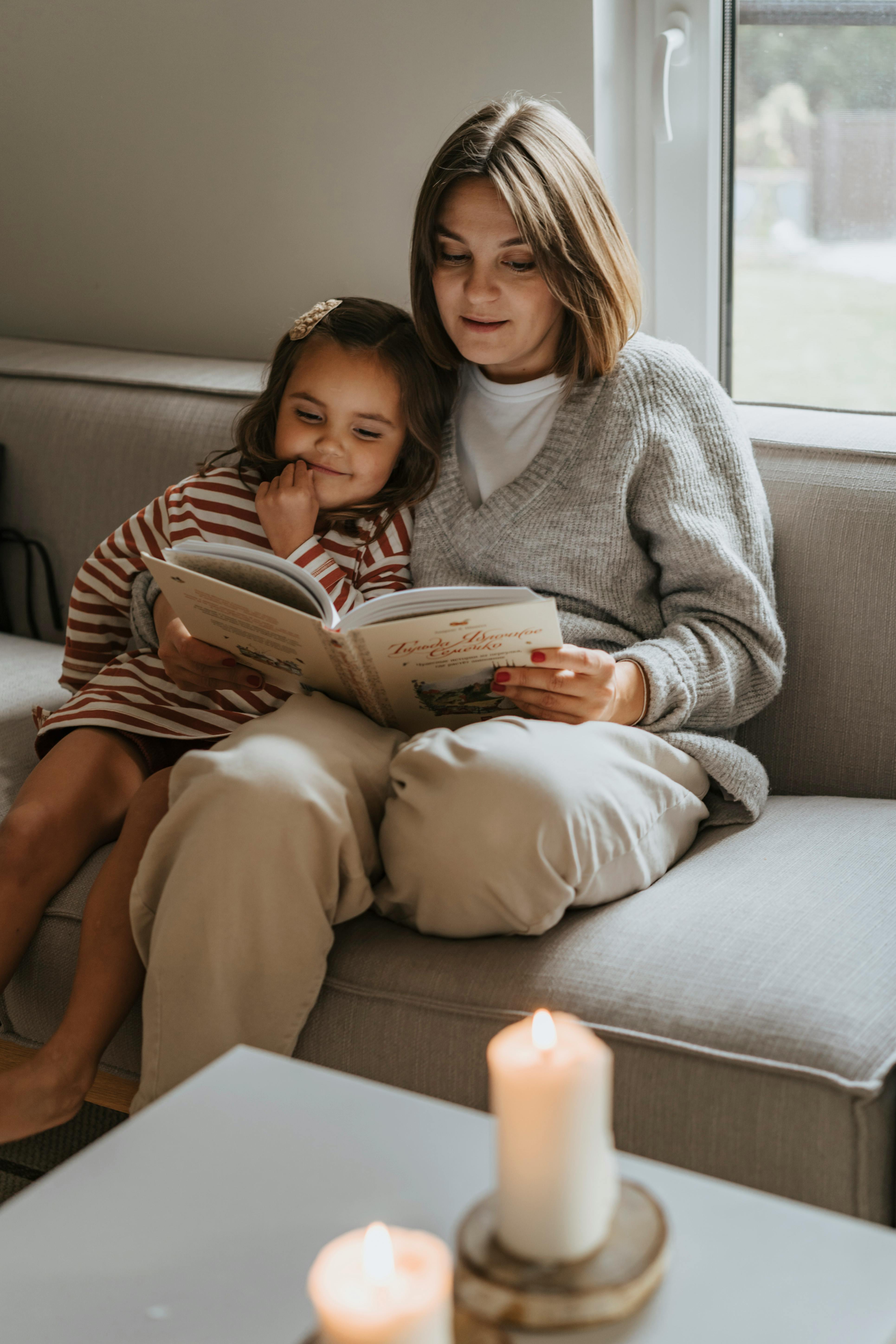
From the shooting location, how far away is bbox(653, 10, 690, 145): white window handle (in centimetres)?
180

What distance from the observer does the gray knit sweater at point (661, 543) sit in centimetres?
133

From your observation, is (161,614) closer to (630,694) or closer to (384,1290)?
(630,694)

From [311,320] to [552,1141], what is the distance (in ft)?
3.83

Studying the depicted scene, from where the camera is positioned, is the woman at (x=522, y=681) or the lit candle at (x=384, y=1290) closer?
the lit candle at (x=384, y=1290)

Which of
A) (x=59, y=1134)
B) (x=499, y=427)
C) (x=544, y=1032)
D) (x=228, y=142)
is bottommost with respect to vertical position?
(x=59, y=1134)

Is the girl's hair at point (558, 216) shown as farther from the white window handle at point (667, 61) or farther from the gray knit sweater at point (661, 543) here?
the white window handle at point (667, 61)

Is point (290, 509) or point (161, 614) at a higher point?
point (290, 509)

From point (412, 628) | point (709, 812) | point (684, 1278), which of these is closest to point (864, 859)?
point (709, 812)

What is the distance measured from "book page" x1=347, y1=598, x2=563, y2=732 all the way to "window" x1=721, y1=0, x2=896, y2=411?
3.14ft

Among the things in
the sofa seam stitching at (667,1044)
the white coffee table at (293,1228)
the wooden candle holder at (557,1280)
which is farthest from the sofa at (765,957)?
the wooden candle holder at (557,1280)

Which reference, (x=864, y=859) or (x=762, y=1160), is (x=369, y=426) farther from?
(x=762, y=1160)

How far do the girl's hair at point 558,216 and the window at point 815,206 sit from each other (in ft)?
1.72

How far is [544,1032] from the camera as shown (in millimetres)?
541

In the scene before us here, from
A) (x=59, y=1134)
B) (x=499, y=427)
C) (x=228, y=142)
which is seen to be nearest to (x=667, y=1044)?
(x=499, y=427)
